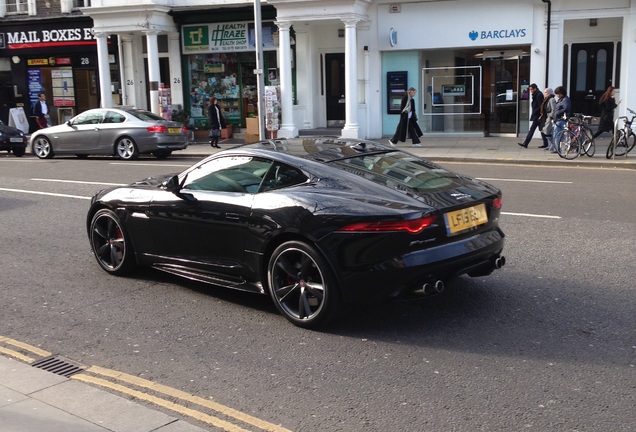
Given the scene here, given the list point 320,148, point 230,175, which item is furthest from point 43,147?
point 320,148

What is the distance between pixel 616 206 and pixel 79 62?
23538 mm

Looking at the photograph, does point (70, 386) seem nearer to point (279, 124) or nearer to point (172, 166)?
point (172, 166)

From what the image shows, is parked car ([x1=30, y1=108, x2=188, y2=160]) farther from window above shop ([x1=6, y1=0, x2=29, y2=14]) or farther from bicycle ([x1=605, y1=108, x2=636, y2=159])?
bicycle ([x1=605, y1=108, x2=636, y2=159])

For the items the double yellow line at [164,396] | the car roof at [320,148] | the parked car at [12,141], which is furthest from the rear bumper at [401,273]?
the parked car at [12,141]

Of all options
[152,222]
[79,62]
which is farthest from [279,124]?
[152,222]

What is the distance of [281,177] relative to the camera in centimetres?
611

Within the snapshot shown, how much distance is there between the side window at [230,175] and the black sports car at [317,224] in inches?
0.5

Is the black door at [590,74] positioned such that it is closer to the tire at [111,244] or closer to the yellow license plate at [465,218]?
the yellow license plate at [465,218]

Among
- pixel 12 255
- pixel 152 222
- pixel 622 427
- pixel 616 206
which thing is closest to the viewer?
pixel 622 427

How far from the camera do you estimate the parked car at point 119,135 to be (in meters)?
19.9

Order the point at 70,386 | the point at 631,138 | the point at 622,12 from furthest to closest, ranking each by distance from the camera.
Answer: the point at 622,12, the point at 631,138, the point at 70,386

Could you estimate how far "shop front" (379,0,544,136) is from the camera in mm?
21859

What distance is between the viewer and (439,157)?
18.5 meters

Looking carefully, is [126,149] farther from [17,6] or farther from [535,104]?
[17,6]
